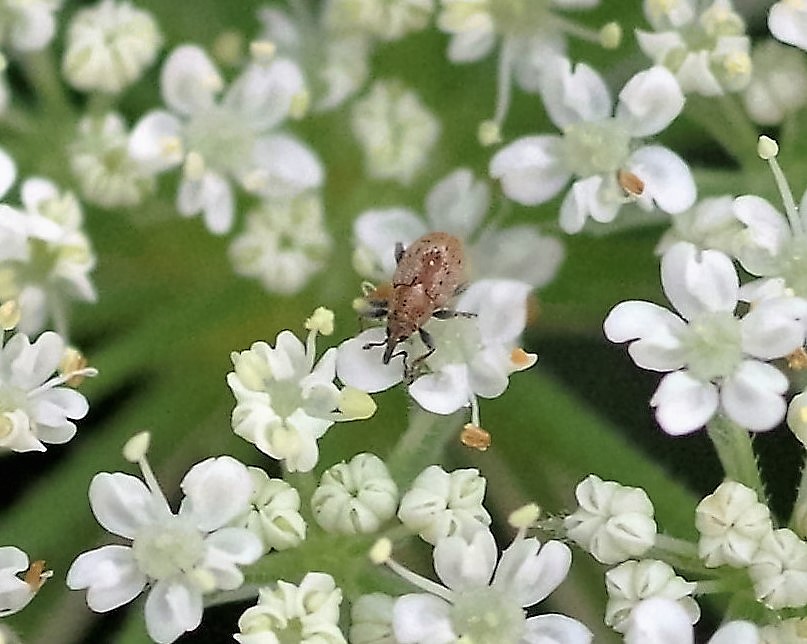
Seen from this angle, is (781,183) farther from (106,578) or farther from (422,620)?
(106,578)

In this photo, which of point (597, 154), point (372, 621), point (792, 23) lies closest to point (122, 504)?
point (372, 621)

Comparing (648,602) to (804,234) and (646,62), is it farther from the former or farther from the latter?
(646,62)

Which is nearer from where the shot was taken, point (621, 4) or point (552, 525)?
point (552, 525)

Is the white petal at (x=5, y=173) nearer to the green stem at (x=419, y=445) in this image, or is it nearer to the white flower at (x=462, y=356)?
the white flower at (x=462, y=356)

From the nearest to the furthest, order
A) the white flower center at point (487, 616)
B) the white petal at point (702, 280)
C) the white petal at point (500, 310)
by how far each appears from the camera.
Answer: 1. the white flower center at point (487, 616)
2. the white petal at point (702, 280)
3. the white petal at point (500, 310)

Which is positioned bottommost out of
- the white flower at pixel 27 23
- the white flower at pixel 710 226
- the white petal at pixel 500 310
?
the white petal at pixel 500 310

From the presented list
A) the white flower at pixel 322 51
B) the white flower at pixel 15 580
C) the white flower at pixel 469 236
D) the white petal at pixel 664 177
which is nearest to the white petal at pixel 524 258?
the white flower at pixel 469 236

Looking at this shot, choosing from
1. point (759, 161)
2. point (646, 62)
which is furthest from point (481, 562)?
point (646, 62)

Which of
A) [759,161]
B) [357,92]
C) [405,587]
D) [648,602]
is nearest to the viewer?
[648,602]

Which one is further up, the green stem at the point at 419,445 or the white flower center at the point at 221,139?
the white flower center at the point at 221,139
